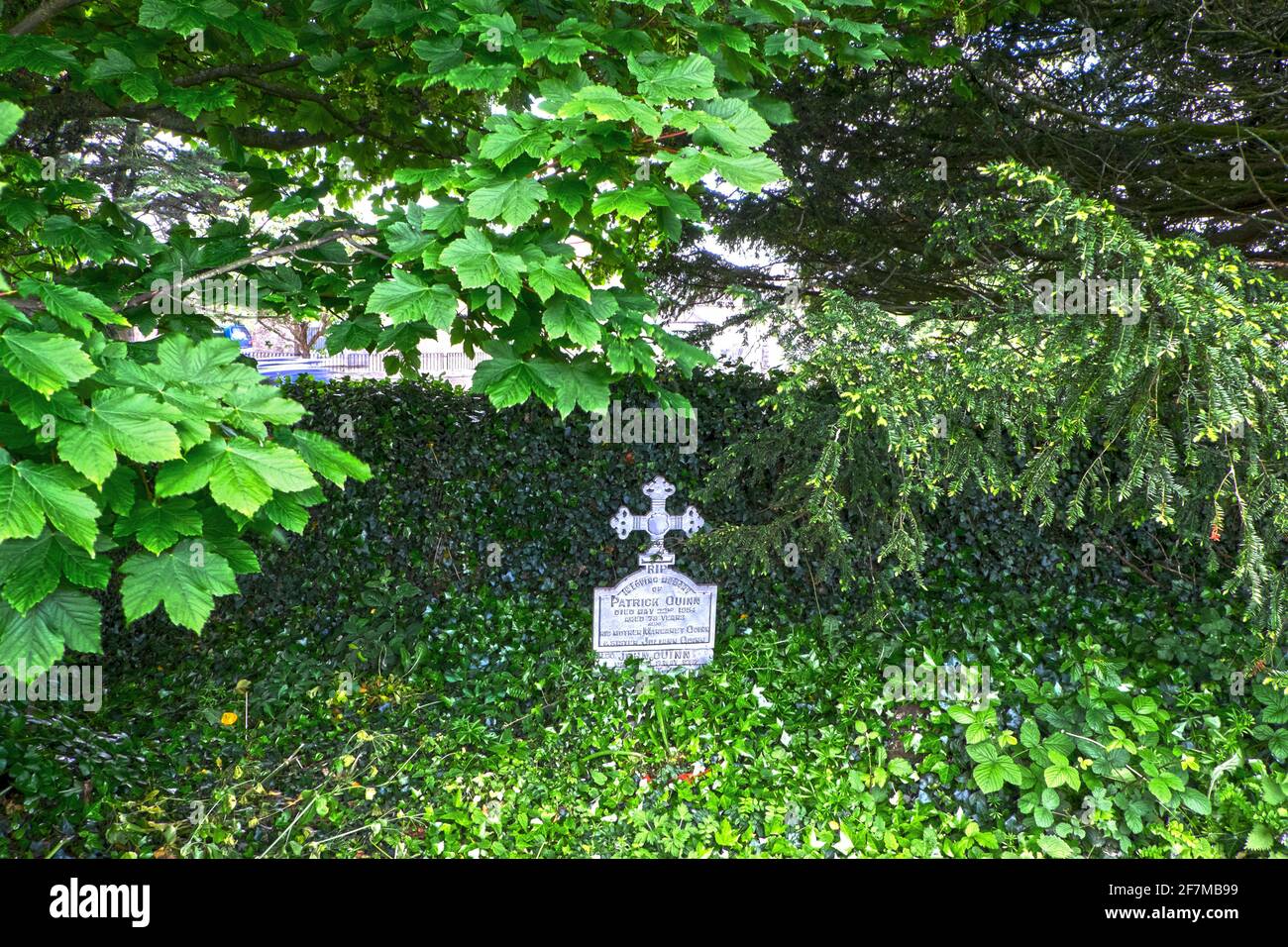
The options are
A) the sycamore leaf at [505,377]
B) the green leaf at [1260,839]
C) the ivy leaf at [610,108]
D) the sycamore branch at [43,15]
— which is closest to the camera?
the ivy leaf at [610,108]

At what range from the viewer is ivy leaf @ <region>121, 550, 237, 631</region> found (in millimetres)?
1862

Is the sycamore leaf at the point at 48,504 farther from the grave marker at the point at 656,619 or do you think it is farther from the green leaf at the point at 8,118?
the grave marker at the point at 656,619

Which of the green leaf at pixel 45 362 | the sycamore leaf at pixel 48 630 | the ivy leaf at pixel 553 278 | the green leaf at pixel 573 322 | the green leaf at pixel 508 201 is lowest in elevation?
the sycamore leaf at pixel 48 630

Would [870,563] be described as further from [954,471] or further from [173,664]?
[173,664]

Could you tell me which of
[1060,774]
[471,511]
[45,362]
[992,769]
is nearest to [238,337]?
[45,362]

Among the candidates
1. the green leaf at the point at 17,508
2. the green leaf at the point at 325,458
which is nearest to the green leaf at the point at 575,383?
the green leaf at the point at 325,458

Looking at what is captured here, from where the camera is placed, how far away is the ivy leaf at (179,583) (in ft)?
6.11

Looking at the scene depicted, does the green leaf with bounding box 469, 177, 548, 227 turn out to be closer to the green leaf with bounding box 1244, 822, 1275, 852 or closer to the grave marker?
the grave marker

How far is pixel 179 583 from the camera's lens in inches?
74.8

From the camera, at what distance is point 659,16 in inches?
117

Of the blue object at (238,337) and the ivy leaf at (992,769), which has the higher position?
the blue object at (238,337)

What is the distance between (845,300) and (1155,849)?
294 cm

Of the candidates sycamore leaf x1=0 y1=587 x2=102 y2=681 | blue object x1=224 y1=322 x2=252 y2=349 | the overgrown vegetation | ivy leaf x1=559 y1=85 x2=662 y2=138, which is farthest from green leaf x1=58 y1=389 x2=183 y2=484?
the overgrown vegetation

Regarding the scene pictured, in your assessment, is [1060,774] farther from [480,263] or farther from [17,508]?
[17,508]
